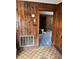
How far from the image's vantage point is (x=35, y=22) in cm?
497

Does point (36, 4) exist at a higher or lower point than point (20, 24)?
higher

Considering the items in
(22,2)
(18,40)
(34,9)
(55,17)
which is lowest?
(18,40)

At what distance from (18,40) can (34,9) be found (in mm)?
1747

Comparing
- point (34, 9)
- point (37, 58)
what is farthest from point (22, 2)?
point (37, 58)

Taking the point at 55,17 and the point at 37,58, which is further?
the point at 55,17

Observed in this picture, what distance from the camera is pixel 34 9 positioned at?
4.95 meters

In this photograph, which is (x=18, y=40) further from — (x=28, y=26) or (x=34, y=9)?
(x=34, y=9)

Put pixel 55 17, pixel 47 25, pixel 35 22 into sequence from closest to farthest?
pixel 35 22 < pixel 55 17 < pixel 47 25
